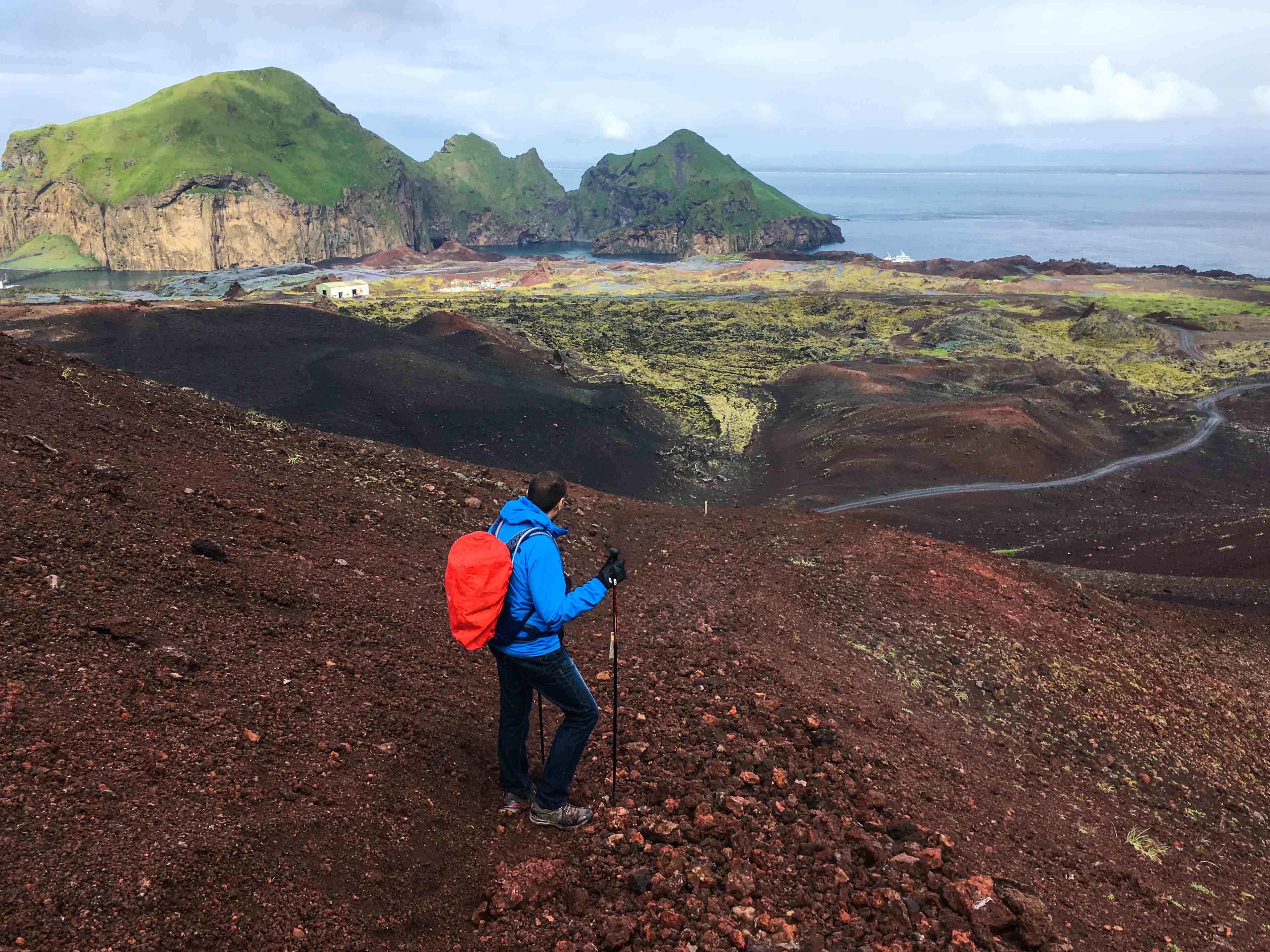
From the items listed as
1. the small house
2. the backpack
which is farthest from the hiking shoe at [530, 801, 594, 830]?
the small house

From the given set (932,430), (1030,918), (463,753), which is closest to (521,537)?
(463,753)

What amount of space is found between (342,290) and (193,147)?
9030 cm

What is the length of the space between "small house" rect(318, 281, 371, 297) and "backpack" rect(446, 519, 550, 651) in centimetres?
8776

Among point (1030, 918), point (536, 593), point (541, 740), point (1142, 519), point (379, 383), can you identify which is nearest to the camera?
point (536, 593)

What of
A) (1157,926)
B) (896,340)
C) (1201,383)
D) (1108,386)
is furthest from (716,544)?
(896,340)

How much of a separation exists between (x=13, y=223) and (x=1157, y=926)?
638 feet

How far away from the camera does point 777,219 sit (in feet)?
604

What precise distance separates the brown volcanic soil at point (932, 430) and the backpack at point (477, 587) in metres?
24.8

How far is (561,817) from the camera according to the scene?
4.95 m

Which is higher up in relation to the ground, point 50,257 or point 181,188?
point 181,188

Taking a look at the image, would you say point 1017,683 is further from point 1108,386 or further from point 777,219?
point 777,219

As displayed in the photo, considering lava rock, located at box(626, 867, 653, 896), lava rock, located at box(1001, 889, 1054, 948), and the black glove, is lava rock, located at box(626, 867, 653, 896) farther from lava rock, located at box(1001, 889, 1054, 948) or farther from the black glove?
lava rock, located at box(1001, 889, 1054, 948)

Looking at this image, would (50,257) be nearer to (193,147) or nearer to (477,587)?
(193,147)

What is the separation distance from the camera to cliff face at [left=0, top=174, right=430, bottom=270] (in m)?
141
